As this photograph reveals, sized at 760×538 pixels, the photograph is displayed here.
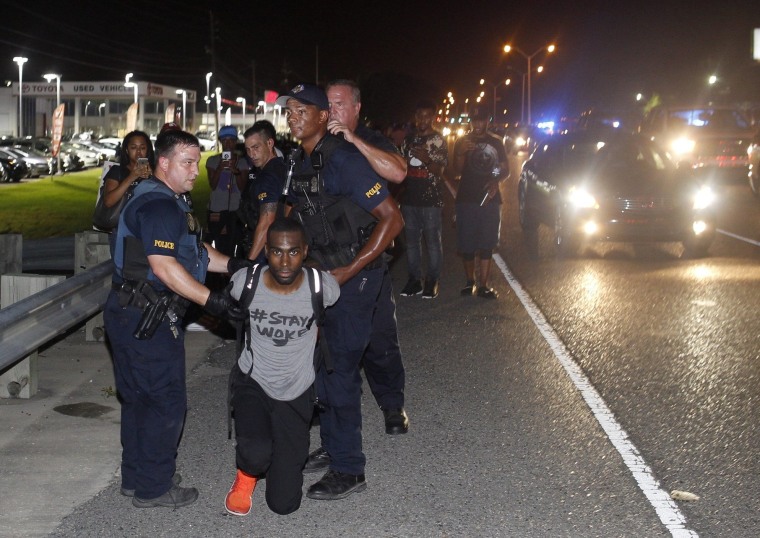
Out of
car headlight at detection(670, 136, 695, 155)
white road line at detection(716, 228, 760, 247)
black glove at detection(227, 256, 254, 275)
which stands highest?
car headlight at detection(670, 136, 695, 155)

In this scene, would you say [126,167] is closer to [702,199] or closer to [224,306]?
[224,306]

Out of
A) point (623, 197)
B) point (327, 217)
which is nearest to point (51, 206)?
point (623, 197)

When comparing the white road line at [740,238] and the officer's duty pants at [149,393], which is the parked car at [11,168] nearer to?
the white road line at [740,238]

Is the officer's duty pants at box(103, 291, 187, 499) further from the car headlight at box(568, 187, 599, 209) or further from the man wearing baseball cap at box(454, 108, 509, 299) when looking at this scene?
the car headlight at box(568, 187, 599, 209)

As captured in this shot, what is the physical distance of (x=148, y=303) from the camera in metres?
5.31

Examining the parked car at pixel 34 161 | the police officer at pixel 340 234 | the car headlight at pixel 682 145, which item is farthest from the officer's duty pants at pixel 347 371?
the parked car at pixel 34 161

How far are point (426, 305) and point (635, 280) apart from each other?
9.13ft

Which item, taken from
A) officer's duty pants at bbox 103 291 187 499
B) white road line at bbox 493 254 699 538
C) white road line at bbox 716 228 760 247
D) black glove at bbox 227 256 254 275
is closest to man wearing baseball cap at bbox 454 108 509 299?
white road line at bbox 493 254 699 538

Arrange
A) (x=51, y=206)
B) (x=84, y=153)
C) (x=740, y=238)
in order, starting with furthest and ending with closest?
(x=84, y=153), (x=51, y=206), (x=740, y=238)

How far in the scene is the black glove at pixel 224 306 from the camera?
205 inches

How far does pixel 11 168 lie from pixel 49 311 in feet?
126

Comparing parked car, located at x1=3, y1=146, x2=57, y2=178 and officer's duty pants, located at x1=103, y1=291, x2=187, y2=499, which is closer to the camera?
officer's duty pants, located at x1=103, y1=291, x2=187, y2=499

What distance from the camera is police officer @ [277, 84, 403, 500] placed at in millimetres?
5578

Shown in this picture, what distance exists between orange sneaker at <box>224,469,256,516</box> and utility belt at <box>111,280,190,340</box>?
31.3 inches
